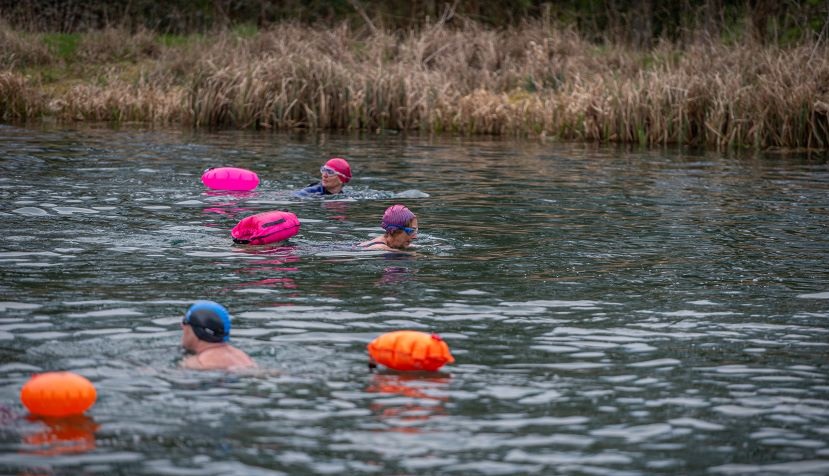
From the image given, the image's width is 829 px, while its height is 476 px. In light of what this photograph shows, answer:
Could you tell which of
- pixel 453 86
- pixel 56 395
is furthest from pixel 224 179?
pixel 453 86

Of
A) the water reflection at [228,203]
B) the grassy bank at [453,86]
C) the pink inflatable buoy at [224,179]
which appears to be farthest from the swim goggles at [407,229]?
the grassy bank at [453,86]

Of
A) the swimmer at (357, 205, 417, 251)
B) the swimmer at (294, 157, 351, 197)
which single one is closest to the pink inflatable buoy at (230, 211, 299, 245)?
the swimmer at (357, 205, 417, 251)

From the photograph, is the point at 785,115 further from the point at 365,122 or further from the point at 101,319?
the point at 101,319

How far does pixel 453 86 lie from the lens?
2759 centimetres

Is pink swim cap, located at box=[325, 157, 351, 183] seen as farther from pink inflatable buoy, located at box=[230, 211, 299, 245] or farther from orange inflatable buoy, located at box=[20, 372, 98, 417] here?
orange inflatable buoy, located at box=[20, 372, 98, 417]

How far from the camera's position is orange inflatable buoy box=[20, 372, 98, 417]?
21.2 feet

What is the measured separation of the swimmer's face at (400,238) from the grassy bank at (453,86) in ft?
41.5

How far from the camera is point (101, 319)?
8.82 m

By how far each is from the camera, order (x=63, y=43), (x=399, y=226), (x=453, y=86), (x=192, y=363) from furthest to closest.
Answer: (x=63, y=43), (x=453, y=86), (x=399, y=226), (x=192, y=363)

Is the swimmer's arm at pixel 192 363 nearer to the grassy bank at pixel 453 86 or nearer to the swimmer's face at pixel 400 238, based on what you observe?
the swimmer's face at pixel 400 238

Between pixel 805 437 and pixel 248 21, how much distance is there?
115ft

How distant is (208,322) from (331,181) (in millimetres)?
8845

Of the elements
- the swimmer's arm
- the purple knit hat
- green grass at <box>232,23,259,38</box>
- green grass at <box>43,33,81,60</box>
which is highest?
→ green grass at <box>232,23,259,38</box>

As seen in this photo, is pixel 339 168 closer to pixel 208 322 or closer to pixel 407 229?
pixel 407 229
